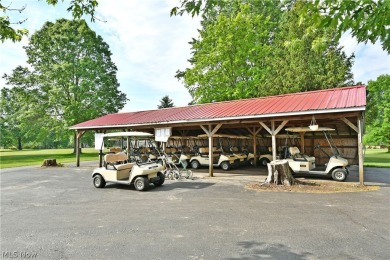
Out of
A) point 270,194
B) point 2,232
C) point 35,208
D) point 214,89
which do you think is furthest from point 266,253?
point 214,89

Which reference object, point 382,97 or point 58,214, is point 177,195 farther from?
point 382,97

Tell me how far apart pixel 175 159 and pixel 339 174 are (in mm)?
9129

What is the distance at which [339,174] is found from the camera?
9664 mm

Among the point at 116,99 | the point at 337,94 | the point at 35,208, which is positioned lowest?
the point at 35,208

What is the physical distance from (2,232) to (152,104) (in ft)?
109

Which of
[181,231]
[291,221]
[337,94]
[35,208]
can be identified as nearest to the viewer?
[181,231]

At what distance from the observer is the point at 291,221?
503cm

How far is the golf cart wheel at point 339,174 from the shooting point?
9553 mm

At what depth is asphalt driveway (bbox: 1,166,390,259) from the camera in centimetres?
374

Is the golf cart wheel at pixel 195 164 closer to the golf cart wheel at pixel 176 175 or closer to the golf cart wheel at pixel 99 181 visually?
the golf cart wheel at pixel 176 175

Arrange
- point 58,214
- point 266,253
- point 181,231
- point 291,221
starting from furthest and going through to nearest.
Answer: point 58,214
point 291,221
point 181,231
point 266,253

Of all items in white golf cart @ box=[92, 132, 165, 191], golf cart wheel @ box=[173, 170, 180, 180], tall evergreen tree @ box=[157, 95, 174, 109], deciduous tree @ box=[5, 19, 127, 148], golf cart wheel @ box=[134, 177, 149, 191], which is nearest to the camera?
golf cart wheel @ box=[134, 177, 149, 191]

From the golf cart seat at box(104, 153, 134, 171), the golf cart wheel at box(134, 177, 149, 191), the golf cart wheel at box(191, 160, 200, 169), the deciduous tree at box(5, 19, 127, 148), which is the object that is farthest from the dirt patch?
the deciduous tree at box(5, 19, 127, 148)

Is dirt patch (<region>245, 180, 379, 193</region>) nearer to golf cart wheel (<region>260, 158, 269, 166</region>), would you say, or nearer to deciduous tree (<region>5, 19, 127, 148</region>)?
golf cart wheel (<region>260, 158, 269, 166</region>)
